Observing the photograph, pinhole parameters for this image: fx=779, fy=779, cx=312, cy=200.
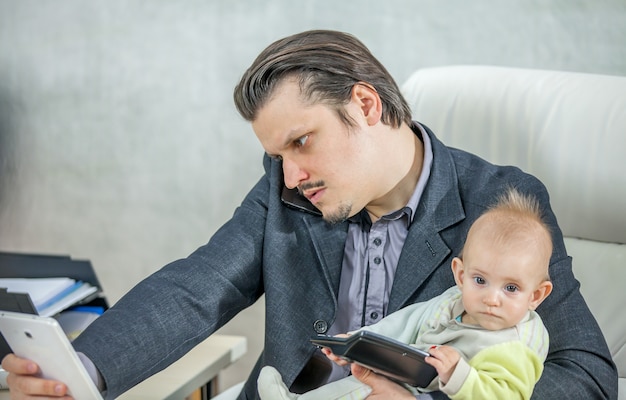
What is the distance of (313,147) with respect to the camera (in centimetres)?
133

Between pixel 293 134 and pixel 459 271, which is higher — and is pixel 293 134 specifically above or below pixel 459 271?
above

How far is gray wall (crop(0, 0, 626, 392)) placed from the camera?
1.98 metres

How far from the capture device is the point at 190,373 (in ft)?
5.37

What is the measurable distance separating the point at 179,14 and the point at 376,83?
940 millimetres

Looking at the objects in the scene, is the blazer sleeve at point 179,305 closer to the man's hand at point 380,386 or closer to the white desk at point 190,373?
the white desk at point 190,373

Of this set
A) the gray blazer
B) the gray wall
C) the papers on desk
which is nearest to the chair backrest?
the gray blazer

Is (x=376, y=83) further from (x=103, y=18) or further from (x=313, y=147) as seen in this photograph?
(x=103, y=18)

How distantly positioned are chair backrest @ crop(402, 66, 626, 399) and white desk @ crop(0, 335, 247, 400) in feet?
2.27

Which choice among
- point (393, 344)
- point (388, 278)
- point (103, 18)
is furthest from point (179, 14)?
point (393, 344)

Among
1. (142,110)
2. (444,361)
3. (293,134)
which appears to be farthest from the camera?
(142,110)

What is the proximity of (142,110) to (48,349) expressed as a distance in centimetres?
124

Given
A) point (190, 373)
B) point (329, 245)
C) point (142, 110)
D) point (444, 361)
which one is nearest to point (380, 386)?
point (444, 361)

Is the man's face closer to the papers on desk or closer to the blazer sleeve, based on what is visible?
the blazer sleeve

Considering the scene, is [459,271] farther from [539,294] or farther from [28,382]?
[28,382]
